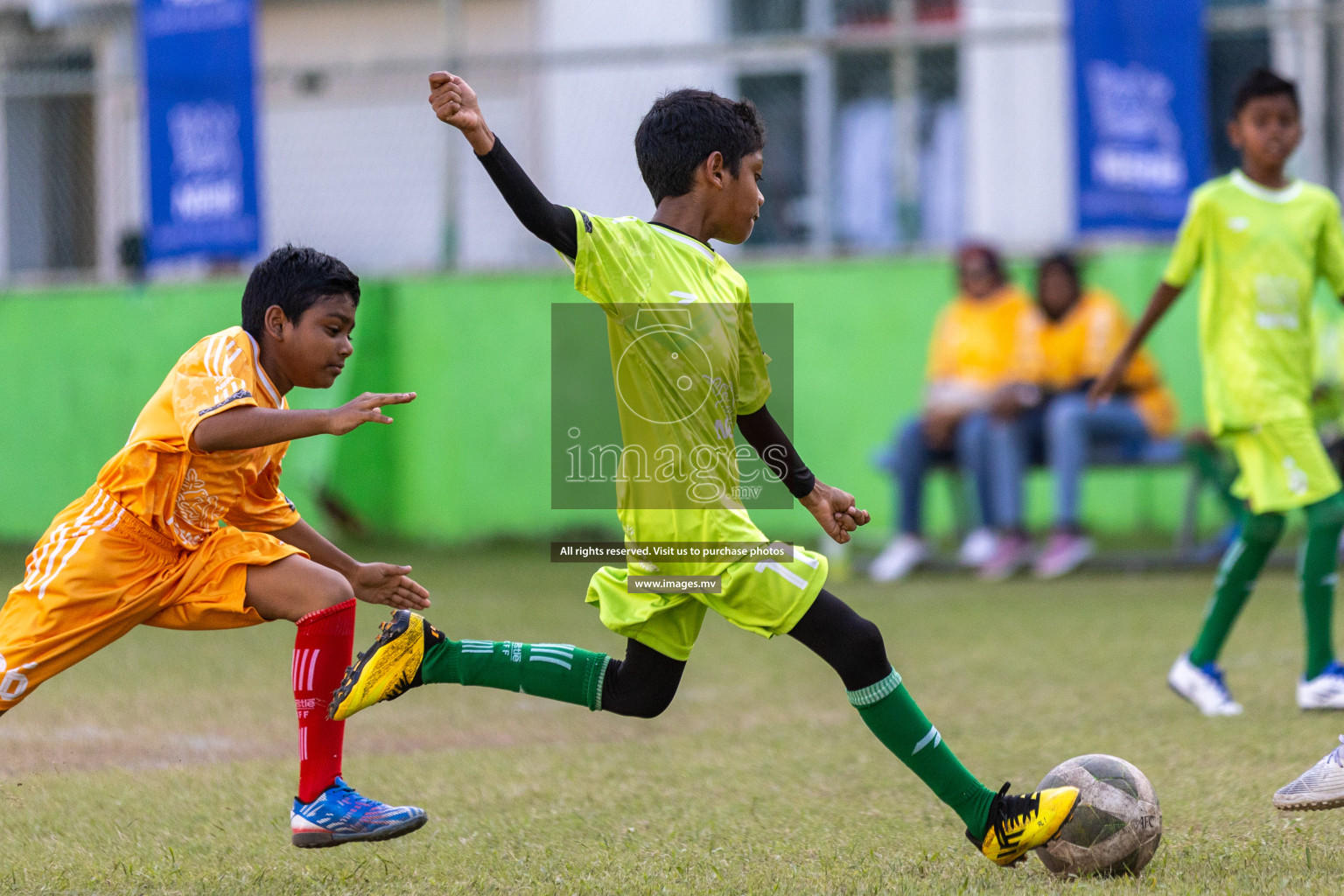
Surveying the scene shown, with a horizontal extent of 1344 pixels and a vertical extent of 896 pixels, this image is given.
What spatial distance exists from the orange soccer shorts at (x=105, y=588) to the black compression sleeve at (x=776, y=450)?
1.12 m

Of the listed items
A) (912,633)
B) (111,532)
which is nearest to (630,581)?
(111,532)

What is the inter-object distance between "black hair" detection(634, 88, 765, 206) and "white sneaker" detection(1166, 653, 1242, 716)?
276cm

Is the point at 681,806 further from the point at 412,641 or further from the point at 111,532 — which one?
the point at 111,532

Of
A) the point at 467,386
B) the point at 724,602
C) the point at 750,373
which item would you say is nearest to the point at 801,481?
the point at 750,373

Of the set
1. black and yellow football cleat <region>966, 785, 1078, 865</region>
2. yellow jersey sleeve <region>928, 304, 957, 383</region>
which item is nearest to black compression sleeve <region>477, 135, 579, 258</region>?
black and yellow football cleat <region>966, 785, 1078, 865</region>

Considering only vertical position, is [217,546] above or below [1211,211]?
below

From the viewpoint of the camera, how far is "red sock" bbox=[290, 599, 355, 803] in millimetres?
3693

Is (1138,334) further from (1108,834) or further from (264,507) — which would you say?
(264,507)

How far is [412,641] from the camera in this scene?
12.6 feet

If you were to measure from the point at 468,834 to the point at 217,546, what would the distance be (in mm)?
945

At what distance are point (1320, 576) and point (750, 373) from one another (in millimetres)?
2702

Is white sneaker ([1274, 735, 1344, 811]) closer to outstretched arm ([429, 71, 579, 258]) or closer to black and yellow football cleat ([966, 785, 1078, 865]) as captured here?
black and yellow football cleat ([966, 785, 1078, 865])

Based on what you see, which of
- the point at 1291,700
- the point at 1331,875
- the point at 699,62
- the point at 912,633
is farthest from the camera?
the point at 699,62

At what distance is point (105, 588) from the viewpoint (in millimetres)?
3627
